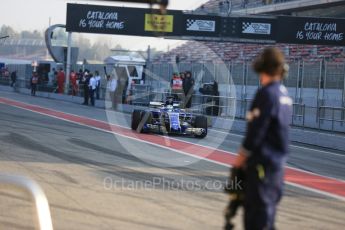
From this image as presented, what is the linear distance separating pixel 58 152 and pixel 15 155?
105 centimetres

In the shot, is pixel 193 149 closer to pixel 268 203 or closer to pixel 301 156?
pixel 301 156

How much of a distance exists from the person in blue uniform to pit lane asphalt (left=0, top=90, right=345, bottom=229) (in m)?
2.48

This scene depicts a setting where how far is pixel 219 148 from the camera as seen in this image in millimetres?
15836

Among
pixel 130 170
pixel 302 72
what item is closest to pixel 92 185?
pixel 130 170

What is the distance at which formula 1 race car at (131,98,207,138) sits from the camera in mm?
17552

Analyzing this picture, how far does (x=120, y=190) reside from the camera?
29.3ft

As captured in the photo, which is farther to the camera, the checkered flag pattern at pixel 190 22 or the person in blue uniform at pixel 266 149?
the checkered flag pattern at pixel 190 22

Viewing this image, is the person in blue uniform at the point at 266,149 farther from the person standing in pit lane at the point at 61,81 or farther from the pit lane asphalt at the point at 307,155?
the person standing in pit lane at the point at 61,81

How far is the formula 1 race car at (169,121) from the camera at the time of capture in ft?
57.6

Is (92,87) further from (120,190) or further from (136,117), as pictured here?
(120,190)

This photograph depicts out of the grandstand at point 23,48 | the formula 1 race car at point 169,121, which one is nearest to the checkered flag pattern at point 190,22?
the formula 1 race car at point 169,121

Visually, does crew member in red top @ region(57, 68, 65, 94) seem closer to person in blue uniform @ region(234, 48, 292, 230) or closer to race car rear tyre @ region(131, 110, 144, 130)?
race car rear tyre @ region(131, 110, 144, 130)

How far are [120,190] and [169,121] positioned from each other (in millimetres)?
8740

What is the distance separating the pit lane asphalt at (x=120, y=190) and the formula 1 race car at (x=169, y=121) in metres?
1.79
